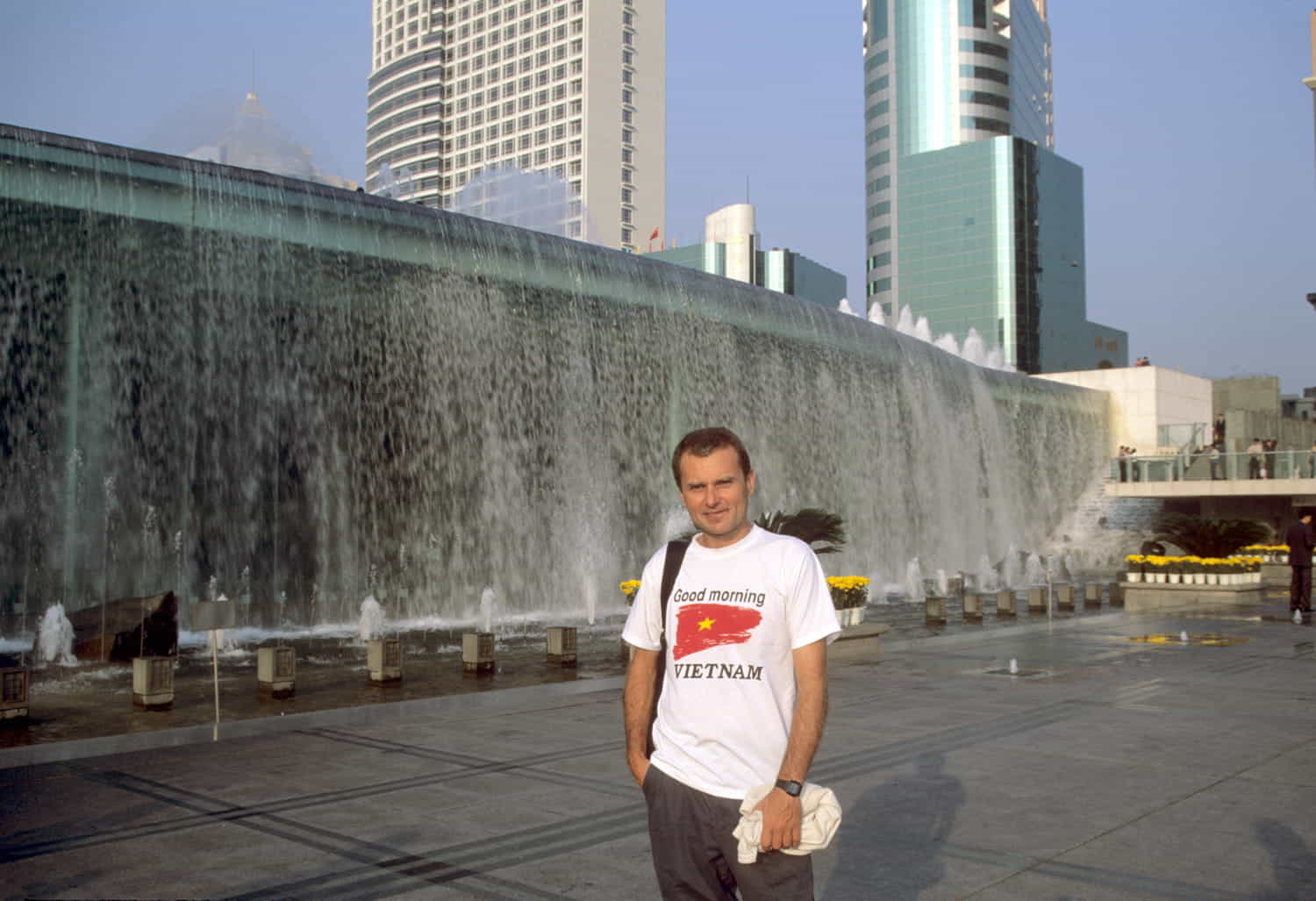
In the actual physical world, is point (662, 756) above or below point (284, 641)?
above

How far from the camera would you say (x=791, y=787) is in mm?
3143

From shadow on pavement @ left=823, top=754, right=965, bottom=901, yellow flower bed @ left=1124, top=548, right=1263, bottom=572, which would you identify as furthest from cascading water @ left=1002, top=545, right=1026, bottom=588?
shadow on pavement @ left=823, top=754, right=965, bottom=901

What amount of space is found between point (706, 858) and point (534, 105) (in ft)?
439

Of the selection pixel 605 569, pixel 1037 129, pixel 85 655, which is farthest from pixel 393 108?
pixel 85 655

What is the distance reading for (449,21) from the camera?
138875 millimetres

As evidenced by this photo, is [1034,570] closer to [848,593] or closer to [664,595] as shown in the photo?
[848,593]

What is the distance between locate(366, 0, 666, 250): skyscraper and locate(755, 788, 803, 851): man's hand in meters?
123

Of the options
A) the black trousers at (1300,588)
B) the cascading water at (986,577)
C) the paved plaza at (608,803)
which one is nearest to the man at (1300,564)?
the black trousers at (1300,588)

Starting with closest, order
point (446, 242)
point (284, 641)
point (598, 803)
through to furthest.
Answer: point (598, 803) < point (284, 641) < point (446, 242)

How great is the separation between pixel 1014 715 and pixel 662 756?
696cm

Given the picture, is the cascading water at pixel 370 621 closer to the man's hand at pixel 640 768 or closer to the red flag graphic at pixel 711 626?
the man's hand at pixel 640 768

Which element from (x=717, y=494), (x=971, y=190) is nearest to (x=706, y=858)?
(x=717, y=494)

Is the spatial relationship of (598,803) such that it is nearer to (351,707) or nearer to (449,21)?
(351,707)

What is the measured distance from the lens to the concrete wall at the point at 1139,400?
181ft
